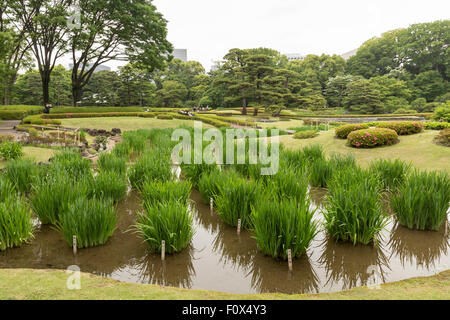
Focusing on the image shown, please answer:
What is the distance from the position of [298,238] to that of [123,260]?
229 centimetres

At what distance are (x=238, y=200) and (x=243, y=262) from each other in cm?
114

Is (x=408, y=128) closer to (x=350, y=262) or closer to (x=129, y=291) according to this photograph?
(x=350, y=262)

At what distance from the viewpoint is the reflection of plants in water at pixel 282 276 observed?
2.94 metres

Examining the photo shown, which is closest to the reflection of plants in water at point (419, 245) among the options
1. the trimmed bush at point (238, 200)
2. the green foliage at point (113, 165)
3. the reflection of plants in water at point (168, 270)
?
the trimmed bush at point (238, 200)

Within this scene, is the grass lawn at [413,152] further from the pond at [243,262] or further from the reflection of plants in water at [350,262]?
the reflection of plants in water at [350,262]

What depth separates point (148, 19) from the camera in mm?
26609

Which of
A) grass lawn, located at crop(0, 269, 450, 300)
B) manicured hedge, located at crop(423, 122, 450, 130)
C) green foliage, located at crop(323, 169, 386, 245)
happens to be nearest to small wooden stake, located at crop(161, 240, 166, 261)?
grass lawn, located at crop(0, 269, 450, 300)

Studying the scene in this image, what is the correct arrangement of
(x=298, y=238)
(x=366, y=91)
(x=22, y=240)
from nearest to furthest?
(x=298, y=238) < (x=22, y=240) < (x=366, y=91)

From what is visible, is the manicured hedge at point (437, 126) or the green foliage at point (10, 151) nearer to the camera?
the green foliage at point (10, 151)

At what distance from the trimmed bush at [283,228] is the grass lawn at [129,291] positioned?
29.6 inches

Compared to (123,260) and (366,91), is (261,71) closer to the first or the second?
(366,91)

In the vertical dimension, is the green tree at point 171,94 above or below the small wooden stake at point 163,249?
above

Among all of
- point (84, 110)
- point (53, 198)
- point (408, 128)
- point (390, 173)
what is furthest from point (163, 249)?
point (84, 110)
